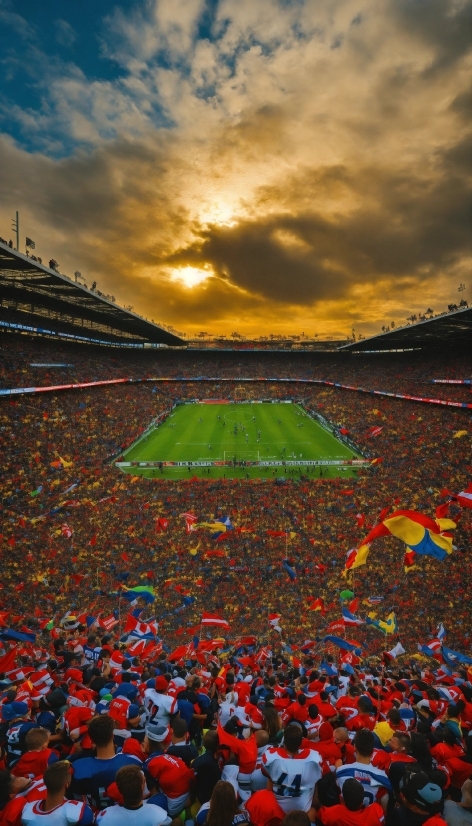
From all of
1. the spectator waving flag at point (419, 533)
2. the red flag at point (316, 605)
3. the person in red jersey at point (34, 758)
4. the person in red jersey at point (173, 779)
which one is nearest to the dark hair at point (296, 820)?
the person in red jersey at point (173, 779)

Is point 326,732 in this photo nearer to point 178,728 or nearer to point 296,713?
point 296,713

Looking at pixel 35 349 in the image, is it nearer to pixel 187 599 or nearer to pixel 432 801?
pixel 187 599

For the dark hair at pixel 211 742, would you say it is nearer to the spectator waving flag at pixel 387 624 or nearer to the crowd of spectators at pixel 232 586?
the crowd of spectators at pixel 232 586

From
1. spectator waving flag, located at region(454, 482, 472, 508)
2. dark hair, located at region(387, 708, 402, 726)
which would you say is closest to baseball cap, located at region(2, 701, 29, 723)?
dark hair, located at region(387, 708, 402, 726)

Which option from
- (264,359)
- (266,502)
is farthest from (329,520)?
(264,359)

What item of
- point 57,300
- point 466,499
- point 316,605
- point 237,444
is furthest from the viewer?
point 237,444

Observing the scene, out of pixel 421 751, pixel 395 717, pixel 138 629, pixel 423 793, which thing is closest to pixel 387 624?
pixel 138 629

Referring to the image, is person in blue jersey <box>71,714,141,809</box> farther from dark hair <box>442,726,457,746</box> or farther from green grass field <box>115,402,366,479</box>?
green grass field <box>115,402,366,479</box>
